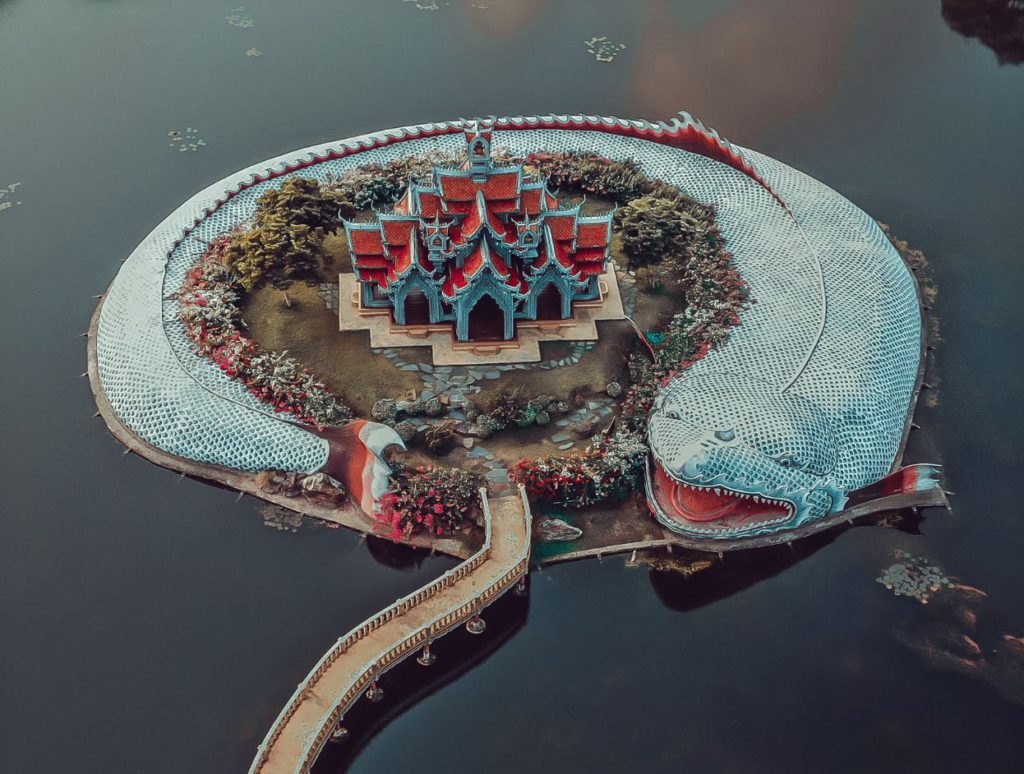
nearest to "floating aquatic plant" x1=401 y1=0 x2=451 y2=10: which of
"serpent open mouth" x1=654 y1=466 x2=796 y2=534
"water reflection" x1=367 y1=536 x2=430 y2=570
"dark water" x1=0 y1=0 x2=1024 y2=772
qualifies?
"dark water" x1=0 y1=0 x2=1024 y2=772

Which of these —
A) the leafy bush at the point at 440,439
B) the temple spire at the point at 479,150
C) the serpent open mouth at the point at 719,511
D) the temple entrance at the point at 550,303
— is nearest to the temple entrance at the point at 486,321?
the temple entrance at the point at 550,303

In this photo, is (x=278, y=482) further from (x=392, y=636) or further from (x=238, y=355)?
(x=392, y=636)

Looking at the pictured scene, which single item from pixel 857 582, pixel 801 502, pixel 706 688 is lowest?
pixel 706 688

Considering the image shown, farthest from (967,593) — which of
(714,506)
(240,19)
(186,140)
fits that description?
(240,19)

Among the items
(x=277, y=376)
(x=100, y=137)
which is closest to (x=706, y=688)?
(x=277, y=376)

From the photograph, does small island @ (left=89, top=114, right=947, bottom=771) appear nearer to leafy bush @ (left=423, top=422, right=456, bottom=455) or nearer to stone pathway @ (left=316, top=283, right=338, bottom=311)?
leafy bush @ (left=423, top=422, right=456, bottom=455)

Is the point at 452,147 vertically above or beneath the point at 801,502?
→ above

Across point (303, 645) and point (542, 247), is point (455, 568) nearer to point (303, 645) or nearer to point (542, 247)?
point (303, 645)
